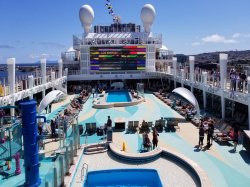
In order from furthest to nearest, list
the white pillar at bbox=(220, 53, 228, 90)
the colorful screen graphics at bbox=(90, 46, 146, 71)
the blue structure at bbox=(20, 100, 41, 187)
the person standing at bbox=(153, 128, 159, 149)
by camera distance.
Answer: the colorful screen graphics at bbox=(90, 46, 146, 71), the white pillar at bbox=(220, 53, 228, 90), the person standing at bbox=(153, 128, 159, 149), the blue structure at bbox=(20, 100, 41, 187)

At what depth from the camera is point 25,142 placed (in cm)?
836

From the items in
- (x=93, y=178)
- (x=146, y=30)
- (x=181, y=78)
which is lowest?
(x=93, y=178)

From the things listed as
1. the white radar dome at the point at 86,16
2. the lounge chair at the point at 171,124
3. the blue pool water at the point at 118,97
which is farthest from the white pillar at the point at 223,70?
the white radar dome at the point at 86,16

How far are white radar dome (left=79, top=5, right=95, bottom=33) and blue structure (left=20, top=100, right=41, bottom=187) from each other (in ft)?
90.6

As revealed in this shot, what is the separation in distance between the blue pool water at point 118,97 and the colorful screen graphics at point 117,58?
3.38 m

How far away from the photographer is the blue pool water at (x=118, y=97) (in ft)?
85.8

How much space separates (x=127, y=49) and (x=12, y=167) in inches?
908

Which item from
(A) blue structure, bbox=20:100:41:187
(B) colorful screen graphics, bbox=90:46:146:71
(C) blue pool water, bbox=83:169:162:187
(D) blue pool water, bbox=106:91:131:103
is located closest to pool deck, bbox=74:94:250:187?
(C) blue pool water, bbox=83:169:162:187

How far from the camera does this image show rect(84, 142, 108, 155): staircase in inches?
462

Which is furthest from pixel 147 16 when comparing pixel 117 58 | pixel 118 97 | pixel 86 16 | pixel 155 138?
pixel 155 138

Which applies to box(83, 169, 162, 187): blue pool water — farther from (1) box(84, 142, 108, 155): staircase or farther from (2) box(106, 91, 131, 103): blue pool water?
(2) box(106, 91, 131, 103): blue pool water

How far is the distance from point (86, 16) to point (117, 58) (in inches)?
271

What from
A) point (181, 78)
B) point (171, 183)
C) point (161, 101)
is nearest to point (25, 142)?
point (171, 183)

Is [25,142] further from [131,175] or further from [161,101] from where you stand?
[161,101]
